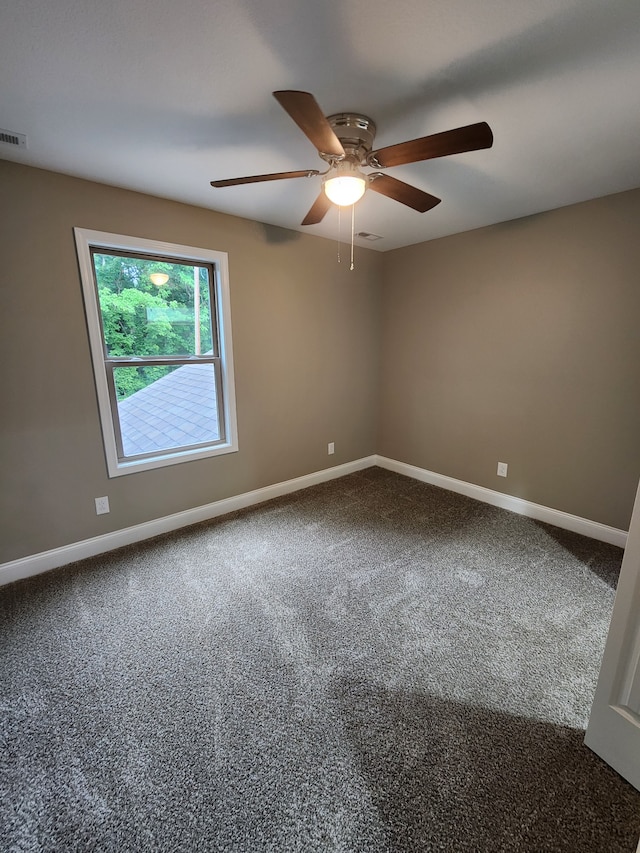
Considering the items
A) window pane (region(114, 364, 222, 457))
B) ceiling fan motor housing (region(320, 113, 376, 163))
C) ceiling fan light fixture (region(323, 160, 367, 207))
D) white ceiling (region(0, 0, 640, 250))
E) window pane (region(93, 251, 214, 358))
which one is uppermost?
white ceiling (region(0, 0, 640, 250))

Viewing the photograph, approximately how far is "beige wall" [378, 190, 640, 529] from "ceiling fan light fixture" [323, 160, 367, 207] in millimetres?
1871

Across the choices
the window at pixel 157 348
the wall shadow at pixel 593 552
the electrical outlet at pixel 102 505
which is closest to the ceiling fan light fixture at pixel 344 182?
the window at pixel 157 348

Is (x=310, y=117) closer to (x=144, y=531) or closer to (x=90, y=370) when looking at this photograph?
(x=90, y=370)

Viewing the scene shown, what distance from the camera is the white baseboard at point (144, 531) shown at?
7.61 feet

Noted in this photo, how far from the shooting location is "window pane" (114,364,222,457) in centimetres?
267

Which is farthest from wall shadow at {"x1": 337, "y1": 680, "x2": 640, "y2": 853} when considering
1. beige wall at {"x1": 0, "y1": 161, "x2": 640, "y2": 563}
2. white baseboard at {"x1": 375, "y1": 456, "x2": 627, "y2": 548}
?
beige wall at {"x1": 0, "y1": 161, "x2": 640, "y2": 563}

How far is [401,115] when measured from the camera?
5.29 feet

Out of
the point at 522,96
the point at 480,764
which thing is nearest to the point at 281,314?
the point at 522,96

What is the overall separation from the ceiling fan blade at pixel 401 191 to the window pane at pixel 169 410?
184cm

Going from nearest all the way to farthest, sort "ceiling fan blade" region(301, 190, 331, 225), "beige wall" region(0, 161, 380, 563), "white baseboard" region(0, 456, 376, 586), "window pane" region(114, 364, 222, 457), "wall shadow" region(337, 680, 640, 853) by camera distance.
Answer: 1. "wall shadow" region(337, 680, 640, 853)
2. "ceiling fan blade" region(301, 190, 331, 225)
3. "beige wall" region(0, 161, 380, 563)
4. "white baseboard" region(0, 456, 376, 586)
5. "window pane" region(114, 364, 222, 457)

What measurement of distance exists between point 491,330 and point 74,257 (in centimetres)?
313

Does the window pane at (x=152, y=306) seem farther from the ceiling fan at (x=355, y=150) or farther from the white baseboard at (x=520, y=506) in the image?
the white baseboard at (x=520, y=506)

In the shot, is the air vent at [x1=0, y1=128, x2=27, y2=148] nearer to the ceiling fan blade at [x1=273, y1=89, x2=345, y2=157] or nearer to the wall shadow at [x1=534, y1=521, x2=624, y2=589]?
the ceiling fan blade at [x1=273, y1=89, x2=345, y2=157]

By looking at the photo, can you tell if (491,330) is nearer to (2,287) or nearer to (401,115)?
(401,115)
